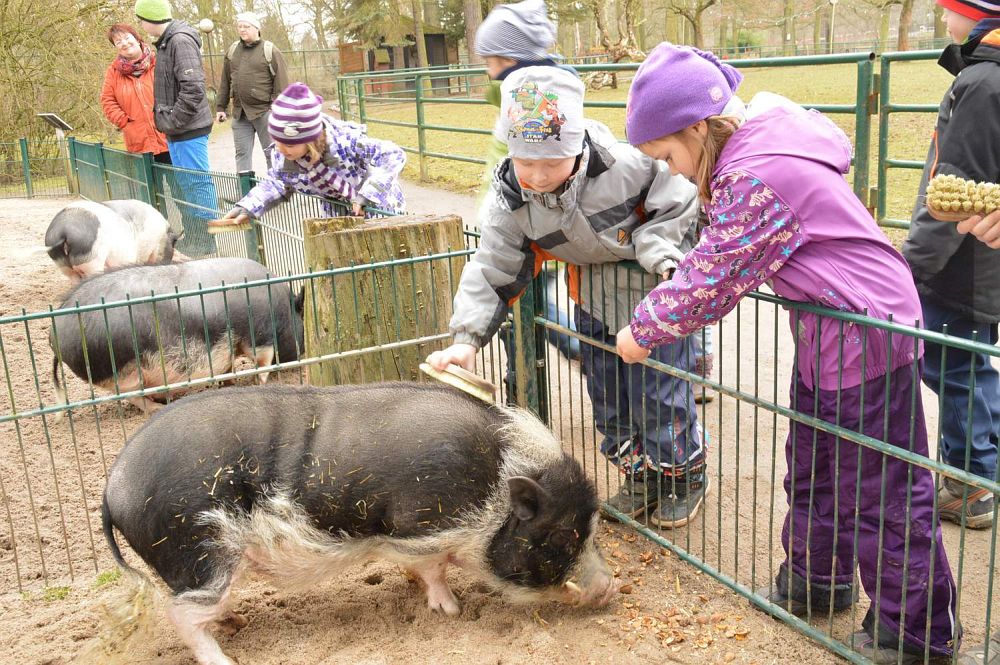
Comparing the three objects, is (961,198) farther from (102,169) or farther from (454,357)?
(102,169)

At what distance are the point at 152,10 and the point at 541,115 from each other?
269 inches

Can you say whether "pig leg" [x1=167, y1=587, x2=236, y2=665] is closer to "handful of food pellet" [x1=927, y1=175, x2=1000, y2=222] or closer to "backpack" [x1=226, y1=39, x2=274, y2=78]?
"handful of food pellet" [x1=927, y1=175, x2=1000, y2=222]

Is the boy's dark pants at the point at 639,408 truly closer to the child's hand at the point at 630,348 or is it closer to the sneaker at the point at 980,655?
the child's hand at the point at 630,348

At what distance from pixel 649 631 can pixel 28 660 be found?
1948 mm

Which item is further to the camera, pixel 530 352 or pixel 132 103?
pixel 132 103

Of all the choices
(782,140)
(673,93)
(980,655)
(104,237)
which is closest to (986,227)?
(782,140)

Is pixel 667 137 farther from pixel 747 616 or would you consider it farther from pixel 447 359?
pixel 747 616

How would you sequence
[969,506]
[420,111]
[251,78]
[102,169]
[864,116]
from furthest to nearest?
[420,111], [102,169], [251,78], [864,116], [969,506]

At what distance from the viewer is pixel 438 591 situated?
3.07m

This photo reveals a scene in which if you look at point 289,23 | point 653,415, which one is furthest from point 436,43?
point 653,415

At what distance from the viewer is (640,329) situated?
8.56 ft

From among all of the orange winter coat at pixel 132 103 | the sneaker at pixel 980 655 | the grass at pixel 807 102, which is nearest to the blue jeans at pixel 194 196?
the orange winter coat at pixel 132 103

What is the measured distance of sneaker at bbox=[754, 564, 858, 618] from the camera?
2873mm

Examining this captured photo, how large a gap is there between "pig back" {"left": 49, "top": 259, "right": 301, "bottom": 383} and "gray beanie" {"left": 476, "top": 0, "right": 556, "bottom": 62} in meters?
1.71
